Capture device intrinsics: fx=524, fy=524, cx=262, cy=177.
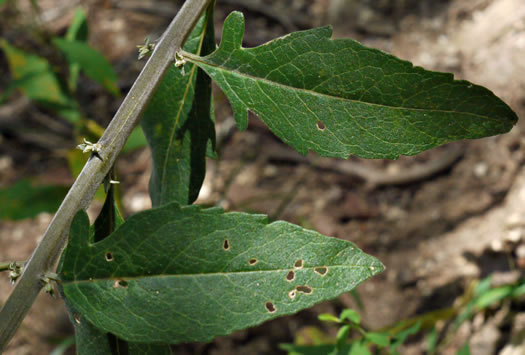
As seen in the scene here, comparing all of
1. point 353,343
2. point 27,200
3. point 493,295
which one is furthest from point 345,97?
point 27,200

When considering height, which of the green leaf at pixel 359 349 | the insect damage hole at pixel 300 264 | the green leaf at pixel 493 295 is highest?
the green leaf at pixel 493 295

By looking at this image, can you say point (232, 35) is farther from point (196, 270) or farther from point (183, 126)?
point (196, 270)

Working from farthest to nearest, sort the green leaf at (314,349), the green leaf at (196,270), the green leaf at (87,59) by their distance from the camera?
the green leaf at (87,59), the green leaf at (314,349), the green leaf at (196,270)

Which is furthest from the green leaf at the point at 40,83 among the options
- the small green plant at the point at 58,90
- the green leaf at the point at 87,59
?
the green leaf at the point at 87,59

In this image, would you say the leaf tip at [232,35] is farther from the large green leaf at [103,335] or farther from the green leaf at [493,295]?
the green leaf at [493,295]

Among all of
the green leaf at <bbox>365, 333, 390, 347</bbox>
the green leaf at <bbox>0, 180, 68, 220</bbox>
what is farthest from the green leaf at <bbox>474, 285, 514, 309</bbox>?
the green leaf at <bbox>0, 180, 68, 220</bbox>

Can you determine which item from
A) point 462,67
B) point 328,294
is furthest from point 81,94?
point 328,294
